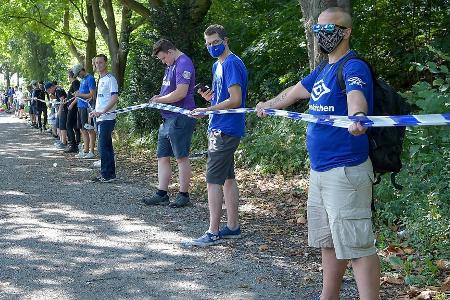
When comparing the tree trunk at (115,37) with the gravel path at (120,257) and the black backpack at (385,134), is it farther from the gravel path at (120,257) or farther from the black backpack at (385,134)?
the black backpack at (385,134)

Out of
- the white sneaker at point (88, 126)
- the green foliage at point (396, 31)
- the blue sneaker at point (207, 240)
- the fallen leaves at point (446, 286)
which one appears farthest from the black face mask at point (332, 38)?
the white sneaker at point (88, 126)

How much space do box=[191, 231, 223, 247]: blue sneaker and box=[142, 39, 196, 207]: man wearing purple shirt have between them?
176cm

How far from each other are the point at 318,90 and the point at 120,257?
2701 millimetres

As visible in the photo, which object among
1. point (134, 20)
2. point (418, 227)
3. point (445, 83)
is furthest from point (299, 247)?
point (134, 20)

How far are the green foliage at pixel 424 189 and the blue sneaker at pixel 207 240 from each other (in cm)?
158

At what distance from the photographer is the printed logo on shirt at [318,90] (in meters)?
4.20

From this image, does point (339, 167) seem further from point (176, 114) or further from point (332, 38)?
point (176, 114)

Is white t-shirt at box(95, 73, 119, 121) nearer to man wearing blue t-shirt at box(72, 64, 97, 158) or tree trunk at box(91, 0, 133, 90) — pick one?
man wearing blue t-shirt at box(72, 64, 97, 158)

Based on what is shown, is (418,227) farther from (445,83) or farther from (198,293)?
(198,293)

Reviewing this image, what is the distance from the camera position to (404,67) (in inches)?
533

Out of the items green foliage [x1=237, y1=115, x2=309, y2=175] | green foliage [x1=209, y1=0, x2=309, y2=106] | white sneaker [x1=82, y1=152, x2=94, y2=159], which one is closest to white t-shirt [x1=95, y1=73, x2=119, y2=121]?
green foliage [x1=237, y1=115, x2=309, y2=175]

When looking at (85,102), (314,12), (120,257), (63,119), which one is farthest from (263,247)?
(63,119)

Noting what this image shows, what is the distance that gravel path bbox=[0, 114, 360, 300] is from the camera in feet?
16.9

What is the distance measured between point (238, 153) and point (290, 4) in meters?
3.62
